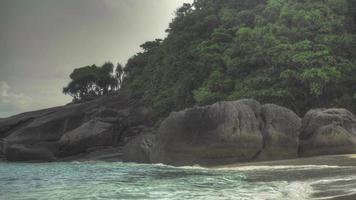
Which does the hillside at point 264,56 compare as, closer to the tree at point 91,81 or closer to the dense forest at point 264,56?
the dense forest at point 264,56

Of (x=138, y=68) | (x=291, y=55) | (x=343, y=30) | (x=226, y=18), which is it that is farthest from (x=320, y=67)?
(x=138, y=68)

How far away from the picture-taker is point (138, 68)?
6309 centimetres

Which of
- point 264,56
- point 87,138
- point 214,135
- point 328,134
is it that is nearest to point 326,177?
point 328,134

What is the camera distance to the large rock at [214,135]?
78.3 feet

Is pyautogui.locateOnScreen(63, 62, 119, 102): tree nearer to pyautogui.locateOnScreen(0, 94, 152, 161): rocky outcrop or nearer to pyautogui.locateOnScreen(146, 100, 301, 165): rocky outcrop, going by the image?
pyautogui.locateOnScreen(0, 94, 152, 161): rocky outcrop

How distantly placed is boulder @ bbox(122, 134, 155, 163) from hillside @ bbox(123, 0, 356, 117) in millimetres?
6449

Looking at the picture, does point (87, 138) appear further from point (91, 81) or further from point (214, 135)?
point (91, 81)

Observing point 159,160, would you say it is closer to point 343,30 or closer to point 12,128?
point 343,30

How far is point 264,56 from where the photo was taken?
36.1 meters

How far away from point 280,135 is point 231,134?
8.68 feet

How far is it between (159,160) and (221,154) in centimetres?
457

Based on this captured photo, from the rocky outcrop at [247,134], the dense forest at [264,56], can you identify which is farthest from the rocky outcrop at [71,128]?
the rocky outcrop at [247,134]

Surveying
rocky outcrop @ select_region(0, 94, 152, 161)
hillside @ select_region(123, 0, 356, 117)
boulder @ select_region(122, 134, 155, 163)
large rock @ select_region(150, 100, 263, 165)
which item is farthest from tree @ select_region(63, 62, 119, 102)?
large rock @ select_region(150, 100, 263, 165)

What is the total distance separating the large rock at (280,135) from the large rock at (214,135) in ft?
1.42
